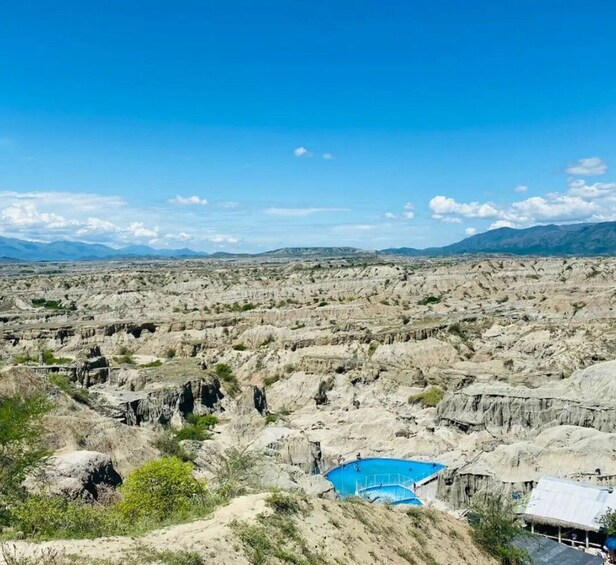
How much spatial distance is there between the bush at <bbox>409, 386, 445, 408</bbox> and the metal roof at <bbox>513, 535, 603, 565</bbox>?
2602cm

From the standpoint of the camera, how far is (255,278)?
5468 inches

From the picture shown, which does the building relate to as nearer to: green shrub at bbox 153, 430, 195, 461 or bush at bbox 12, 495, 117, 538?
green shrub at bbox 153, 430, 195, 461

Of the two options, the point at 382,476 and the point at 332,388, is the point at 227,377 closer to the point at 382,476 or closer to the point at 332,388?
the point at 332,388

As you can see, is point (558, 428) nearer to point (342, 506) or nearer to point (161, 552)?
point (342, 506)

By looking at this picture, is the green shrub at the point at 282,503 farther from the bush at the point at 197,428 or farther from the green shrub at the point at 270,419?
the green shrub at the point at 270,419

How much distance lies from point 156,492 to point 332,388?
38.7 m

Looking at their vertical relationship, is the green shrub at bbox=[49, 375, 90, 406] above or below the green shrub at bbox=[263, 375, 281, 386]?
above

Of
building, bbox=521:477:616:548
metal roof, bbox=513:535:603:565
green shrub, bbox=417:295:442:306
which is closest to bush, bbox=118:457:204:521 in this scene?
metal roof, bbox=513:535:603:565

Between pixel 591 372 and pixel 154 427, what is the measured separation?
31.3m

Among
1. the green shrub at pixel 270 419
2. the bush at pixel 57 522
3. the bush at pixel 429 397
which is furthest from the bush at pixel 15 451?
the bush at pixel 429 397

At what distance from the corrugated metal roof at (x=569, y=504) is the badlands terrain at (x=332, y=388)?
252 cm

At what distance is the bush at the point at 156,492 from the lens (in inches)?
744

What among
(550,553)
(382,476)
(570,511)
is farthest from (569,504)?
(382,476)

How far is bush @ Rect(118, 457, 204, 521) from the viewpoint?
18891 mm
